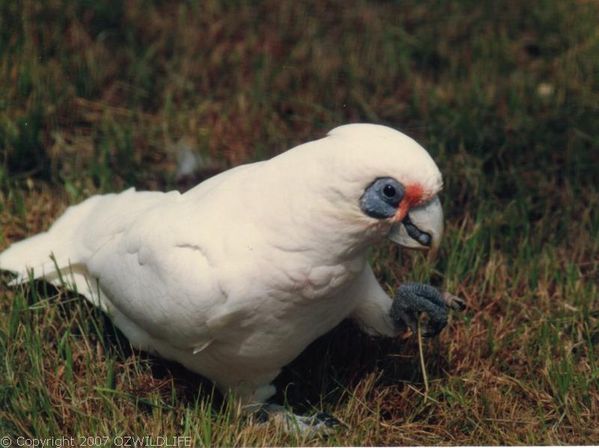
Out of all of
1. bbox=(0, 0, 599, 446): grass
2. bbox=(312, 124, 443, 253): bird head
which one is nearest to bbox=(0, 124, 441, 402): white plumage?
bbox=(312, 124, 443, 253): bird head

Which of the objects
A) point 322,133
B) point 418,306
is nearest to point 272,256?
point 418,306

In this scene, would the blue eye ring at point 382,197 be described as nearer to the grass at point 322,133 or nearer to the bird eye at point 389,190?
the bird eye at point 389,190

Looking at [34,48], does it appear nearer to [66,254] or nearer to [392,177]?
[66,254]

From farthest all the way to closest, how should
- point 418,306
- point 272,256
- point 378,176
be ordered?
1. point 418,306
2. point 272,256
3. point 378,176

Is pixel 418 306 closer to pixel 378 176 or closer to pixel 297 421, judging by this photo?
pixel 297 421

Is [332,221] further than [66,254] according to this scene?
No

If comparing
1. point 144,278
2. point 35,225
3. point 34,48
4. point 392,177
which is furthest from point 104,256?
point 34,48

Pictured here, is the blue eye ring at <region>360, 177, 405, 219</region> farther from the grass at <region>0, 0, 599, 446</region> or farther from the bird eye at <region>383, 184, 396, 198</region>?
the grass at <region>0, 0, 599, 446</region>
